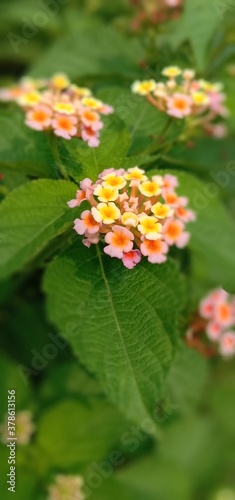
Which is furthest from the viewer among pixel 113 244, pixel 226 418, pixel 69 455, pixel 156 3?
pixel 226 418

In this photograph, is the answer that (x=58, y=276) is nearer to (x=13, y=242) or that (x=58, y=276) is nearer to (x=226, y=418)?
(x=13, y=242)

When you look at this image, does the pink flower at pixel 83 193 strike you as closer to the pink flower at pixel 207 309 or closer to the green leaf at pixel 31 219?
the green leaf at pixel 31 219

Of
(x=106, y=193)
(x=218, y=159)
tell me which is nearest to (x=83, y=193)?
(x=106, y=193)

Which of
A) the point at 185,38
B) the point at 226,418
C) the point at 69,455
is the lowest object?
the point at 226,418

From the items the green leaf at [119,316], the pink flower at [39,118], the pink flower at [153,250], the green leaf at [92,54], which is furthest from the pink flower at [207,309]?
the green leaf at [92,54]

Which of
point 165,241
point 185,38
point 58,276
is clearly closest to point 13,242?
point 58,276

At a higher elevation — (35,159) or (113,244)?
(35,159)

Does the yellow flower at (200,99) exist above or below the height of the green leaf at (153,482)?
above

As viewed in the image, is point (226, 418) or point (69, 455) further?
point (226, 418)
